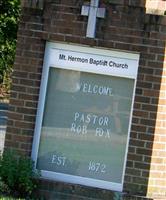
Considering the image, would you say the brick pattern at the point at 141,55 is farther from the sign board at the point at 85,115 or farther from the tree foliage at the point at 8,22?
the tree foliage at the point at 8,22

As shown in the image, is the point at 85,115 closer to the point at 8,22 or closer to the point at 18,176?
the point at 18,176

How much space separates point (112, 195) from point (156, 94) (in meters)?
1.42

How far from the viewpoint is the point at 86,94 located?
8852mm

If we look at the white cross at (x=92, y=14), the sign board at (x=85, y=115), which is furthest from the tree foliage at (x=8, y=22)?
the white cross at (x=92, y=14)

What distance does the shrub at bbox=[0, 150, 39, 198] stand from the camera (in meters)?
8.48

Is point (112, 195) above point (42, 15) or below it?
below

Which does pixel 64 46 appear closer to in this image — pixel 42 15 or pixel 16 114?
pixel 42 15

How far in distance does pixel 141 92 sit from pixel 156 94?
197mm

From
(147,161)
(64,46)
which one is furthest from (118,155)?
(64,46)

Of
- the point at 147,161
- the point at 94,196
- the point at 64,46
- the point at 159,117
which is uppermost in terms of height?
the point at 64,46

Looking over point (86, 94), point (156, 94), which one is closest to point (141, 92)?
point (156, 94)

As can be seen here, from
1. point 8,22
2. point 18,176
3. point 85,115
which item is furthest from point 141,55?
point 8,22

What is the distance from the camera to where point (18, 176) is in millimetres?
8531

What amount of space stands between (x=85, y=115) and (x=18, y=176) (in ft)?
3.97
